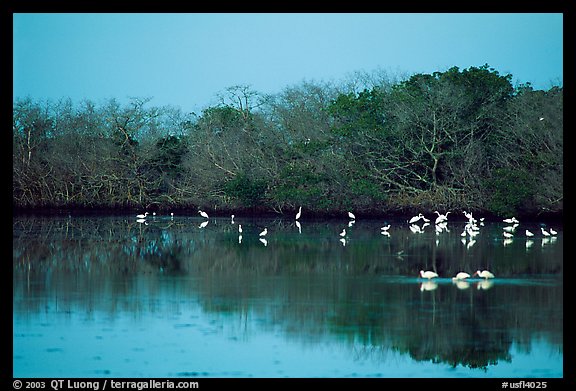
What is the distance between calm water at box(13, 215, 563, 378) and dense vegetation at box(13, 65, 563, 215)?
33.5 feet

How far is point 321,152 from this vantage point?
33875mm

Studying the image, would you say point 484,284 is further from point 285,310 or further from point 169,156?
point 169,156

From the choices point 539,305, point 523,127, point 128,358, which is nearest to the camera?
point 128,358

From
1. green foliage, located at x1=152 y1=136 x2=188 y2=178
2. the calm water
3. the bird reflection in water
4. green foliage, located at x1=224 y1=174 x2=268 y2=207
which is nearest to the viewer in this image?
the calm water

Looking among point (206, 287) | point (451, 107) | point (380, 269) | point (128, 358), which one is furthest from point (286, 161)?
point (128, 358)

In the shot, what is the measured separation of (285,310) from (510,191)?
62.4 feet

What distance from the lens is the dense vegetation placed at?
1230 inches

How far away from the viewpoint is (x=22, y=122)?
38688 mm

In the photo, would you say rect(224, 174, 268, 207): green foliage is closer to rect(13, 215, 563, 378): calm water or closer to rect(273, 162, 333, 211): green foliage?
rect(273, 162, 333, 211): green foliage

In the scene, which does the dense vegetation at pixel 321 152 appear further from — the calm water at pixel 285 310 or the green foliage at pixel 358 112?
the calm water at pixel 285 310

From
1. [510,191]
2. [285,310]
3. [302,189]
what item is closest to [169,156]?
[302,189]

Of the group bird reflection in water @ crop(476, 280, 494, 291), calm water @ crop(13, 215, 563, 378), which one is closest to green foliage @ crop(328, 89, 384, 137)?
calm water @ crop(13, 215, 563, 378)
